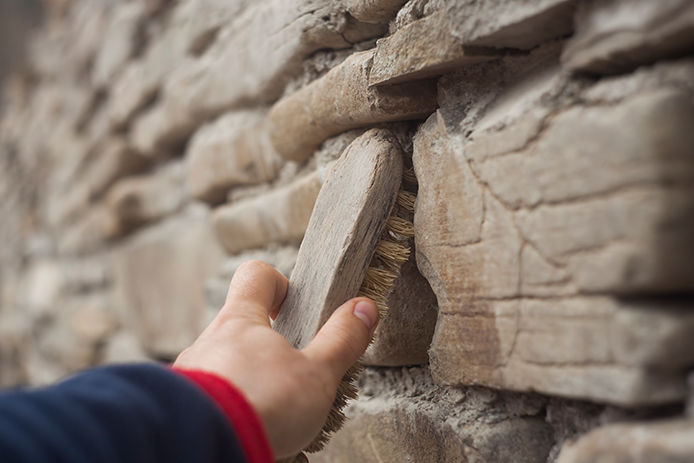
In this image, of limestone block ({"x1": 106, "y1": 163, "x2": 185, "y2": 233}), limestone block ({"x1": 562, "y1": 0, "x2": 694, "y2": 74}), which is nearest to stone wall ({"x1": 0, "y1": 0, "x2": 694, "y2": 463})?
limestone block ({"x1": 562, "y1": 0, "x2": 694, "y2": 74})

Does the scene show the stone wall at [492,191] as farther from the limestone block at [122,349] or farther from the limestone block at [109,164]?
the limestone block at [122,349]

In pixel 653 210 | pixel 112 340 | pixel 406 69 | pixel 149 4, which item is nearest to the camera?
pixel 653 210

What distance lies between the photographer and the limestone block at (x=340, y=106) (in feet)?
2.51

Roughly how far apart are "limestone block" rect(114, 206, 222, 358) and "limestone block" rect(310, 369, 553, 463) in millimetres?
676

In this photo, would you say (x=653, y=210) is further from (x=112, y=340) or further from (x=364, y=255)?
(x=112, y=340)

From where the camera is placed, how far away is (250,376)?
1.97 ft

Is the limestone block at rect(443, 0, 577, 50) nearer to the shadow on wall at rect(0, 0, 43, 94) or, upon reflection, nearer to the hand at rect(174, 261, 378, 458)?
the hand at rect(174, 261, 378, 458)

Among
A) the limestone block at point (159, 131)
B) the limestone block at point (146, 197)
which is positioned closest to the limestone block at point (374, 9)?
the limestone block at point (159, 131)

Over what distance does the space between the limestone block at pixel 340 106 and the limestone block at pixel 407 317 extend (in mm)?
185

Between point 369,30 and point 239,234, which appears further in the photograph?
point 239,234

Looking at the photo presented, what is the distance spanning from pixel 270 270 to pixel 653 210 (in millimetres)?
440

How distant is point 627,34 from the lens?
1.71ft

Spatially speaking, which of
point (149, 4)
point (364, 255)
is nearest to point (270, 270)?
point (364, 255)

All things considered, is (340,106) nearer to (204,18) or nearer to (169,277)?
(204,18)
